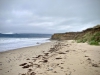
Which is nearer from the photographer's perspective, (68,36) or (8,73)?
(8,73)

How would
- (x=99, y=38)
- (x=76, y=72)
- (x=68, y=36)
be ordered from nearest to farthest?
(x=76, y=72) < (x=99, y=38) < (x=68, y=36)

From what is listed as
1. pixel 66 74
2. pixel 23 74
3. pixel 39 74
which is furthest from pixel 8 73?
pixel 66 74

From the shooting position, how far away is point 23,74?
4672 millimetres

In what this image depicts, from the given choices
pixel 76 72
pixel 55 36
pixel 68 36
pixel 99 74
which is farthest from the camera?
pixel 55 36

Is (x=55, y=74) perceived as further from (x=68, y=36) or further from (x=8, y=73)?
(x=68, y=36)

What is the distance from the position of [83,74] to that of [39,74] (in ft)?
6.34

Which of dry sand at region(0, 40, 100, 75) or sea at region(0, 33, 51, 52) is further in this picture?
sea at region(0, 33, 51, 52)

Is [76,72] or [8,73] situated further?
[8,73]

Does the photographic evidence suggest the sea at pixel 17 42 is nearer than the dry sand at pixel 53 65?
No

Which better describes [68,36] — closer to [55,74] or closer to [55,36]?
[55,36]

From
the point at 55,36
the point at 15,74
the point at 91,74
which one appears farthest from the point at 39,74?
the point at 55,36

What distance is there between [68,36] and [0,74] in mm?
52338

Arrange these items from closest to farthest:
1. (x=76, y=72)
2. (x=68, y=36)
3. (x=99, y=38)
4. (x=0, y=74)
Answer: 1. (x=76, y=72)
2. (x=0, y=74)
3. (x=99, y=38)
4. (x=68, y=36)

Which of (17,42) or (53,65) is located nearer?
(53,65)
